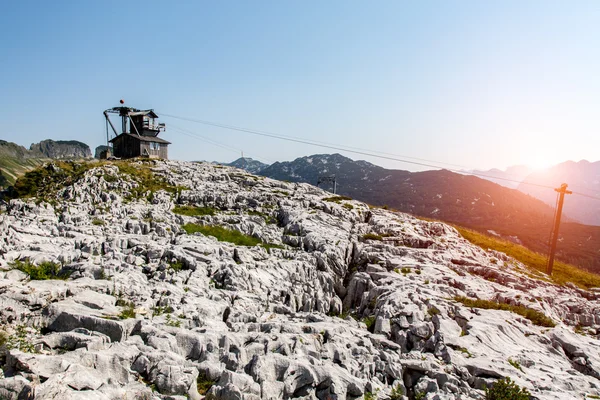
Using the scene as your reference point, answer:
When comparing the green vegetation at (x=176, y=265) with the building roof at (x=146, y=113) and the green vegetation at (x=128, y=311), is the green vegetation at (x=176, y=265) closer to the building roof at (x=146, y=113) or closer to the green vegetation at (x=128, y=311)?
the green vegetation at (x=128, y=311)

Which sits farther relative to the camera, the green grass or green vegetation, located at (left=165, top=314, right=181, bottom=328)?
the green grass

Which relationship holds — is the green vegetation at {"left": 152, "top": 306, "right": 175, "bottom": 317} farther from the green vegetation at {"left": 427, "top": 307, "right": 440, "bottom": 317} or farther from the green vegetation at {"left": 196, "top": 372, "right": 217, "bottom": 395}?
the green vegetation at {"left": 427, "top": 307, "right": 440, "bottom": 317}

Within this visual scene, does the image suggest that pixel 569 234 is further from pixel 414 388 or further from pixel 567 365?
pixel 414 388

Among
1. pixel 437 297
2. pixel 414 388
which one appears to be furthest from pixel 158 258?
pixel 437 297

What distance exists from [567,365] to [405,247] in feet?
65.9

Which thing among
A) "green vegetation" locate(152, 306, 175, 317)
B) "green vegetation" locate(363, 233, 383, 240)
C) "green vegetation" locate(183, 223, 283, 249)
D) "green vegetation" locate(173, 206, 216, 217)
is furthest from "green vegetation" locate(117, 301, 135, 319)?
"green vegetation" locate(363, 233, 383, 240)

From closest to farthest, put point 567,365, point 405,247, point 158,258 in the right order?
point 567,365 < point 158,258 < point 405,247

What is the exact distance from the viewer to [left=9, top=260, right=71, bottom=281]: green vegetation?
60.3ft

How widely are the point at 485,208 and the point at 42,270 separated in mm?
152583

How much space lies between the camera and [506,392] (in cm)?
1370

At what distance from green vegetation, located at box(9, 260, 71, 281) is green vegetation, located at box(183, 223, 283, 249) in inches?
532

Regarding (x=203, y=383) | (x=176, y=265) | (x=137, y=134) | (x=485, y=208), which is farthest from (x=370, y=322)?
(x=485, y=208)

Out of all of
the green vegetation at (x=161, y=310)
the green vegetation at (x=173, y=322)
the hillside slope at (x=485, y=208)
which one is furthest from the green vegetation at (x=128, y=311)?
the hillside slope at (x=485, y=208)

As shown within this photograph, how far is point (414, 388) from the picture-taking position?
14.5 meters
